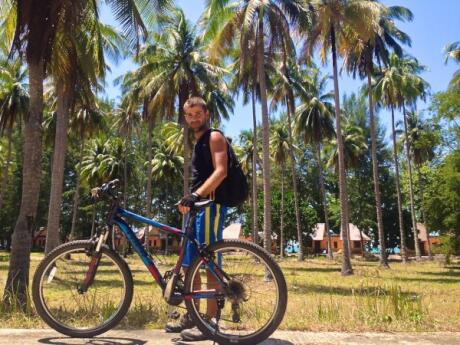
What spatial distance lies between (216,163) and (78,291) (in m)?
1.50

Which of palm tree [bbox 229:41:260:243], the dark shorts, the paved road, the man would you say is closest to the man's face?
the man

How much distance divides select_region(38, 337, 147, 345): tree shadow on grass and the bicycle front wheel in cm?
5

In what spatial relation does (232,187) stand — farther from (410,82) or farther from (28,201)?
(410,82)

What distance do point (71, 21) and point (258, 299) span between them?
6.54 meters

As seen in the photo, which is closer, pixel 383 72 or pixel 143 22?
pixel 143 22

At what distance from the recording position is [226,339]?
3168 millimetres

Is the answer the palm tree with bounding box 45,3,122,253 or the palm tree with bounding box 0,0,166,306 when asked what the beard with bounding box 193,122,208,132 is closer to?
the palm tree with bounding box 0,0,166,306

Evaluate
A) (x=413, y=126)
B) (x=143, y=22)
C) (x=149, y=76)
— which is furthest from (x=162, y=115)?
(x=413, y=126)

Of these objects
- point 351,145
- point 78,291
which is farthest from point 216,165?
point 351,145

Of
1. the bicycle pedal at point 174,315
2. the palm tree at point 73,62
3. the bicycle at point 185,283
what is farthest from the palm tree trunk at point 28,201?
the bicycle pedal at point 174,315

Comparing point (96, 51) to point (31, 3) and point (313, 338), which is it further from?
point (313, 338)

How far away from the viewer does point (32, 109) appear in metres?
7.74

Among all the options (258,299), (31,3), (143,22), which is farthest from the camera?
(143,22)

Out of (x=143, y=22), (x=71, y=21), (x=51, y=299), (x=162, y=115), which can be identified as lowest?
(x=51, y=299)
